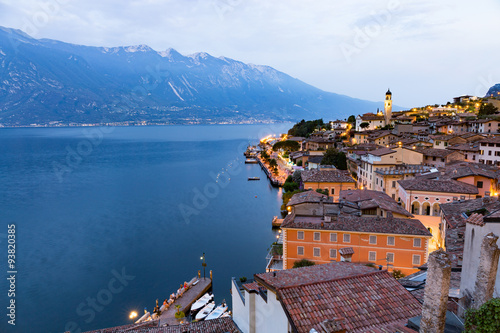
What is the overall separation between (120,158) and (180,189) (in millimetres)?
45916

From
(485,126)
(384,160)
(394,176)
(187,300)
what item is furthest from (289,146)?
(187,300)

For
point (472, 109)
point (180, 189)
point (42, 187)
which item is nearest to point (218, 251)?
point (180, 189)

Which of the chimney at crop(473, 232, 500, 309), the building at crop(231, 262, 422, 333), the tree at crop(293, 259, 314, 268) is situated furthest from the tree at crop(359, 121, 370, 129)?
the chimney at crop(473, 232, 500, 309)

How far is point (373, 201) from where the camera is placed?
875 inches

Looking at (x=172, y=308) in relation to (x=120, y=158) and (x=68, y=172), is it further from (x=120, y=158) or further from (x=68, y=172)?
(x=120, y=158)

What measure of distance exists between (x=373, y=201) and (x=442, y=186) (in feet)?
24.6

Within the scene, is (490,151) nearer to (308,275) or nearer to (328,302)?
(308,275)

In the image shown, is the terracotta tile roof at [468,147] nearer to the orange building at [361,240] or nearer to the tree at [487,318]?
the orange building at [361,240]

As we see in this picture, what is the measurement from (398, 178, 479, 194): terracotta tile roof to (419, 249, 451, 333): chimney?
24057 mm

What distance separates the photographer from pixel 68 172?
2928 inches

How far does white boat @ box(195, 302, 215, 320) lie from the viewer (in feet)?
57.6

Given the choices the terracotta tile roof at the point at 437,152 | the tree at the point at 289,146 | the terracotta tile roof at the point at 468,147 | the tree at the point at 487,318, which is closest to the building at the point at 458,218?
the tree at the point at 487,318

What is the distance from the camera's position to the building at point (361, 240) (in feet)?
58.0

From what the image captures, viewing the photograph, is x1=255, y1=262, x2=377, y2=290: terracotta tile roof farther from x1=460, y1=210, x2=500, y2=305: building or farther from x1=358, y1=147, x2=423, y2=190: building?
x1=358, y1=147, x2=423, y2=190: building
